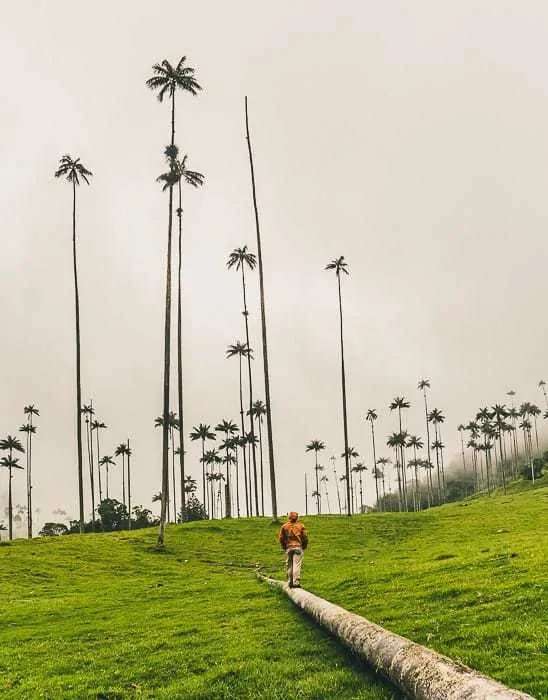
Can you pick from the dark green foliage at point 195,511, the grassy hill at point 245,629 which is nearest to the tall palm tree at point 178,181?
the grassy hill at point 245,629

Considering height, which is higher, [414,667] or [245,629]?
[414,667]

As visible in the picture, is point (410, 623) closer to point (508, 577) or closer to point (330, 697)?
point (330, 697)

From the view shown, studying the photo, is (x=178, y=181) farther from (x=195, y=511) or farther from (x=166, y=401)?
(x=195, y=511)

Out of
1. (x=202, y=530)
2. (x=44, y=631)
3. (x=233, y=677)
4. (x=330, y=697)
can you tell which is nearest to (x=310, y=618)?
(x=233, y=677)

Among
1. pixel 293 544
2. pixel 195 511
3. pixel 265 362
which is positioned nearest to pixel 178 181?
pixel 265 362

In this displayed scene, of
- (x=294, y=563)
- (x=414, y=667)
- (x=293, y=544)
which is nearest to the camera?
(x=414, y=667)

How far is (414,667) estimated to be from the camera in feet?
28.1

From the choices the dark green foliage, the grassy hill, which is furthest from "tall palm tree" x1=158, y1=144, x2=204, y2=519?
the dark green foliage

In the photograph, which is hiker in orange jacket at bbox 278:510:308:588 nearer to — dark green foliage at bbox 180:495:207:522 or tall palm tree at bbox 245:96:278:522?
tall palm tree at bbox 245:96:278:522

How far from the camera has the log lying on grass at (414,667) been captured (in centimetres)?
691

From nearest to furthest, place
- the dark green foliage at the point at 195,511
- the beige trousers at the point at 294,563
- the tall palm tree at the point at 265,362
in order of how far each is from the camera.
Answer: the beige trousers at the point at 294,563
the tall palm tree at the point at 265,362
the dark green foliage at the point at 195,511

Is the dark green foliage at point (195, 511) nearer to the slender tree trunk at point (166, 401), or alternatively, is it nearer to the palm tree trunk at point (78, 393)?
the palm tree trunk at point (78, 393)

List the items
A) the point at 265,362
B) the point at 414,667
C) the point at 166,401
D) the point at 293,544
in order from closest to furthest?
the point at 414,667, the point at 293,544, the point at 166,401, the point at 265,362

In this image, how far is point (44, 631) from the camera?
1992 centimetres
